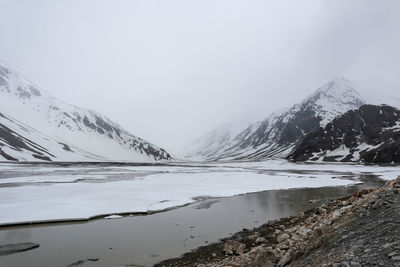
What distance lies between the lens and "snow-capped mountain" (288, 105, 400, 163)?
135m

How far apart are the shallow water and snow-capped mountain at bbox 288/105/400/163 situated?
125 metres

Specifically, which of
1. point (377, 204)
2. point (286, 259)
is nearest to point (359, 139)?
point (377, 204)

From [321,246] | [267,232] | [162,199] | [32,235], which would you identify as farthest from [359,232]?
[162,199]

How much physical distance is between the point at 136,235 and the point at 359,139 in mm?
168543

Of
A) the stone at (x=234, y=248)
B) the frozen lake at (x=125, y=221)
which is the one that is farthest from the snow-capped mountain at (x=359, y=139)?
the stone at (x=234, y=248)

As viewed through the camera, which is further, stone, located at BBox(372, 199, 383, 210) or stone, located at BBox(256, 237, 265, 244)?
stone, located at BBox(256, 237, 265, 244)

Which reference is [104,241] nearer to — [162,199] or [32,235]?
[32,235]

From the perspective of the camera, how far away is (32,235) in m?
19.1

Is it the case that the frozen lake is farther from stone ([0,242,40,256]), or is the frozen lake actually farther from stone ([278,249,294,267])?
stone ([278,249,294,267])

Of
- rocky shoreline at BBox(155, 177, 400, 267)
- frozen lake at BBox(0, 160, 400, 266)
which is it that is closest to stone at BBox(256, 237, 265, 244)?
rocky shoreline at BBox(155, 177, 400, 267)

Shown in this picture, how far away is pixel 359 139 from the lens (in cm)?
16212

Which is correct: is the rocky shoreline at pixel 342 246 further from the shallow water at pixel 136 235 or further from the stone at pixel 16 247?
the stone at pixel 16 247

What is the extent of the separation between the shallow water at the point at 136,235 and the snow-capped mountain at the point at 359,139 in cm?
12520

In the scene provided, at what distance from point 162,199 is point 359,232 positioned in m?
25.5
